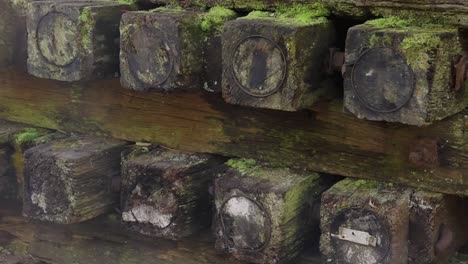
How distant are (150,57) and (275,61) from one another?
1.38ft

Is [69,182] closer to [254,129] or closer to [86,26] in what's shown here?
[86,26]

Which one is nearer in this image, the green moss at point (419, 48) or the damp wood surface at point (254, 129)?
the green moss at point (419, 48)

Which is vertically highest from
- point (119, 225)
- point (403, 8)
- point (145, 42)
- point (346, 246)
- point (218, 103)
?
point (403, 8)

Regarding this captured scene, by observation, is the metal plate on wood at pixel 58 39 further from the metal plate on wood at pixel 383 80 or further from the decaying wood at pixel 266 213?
the metal plate on wood at pixel 383 80

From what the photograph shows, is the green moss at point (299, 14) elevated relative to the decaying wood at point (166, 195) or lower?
elevated

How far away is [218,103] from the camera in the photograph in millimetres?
2369

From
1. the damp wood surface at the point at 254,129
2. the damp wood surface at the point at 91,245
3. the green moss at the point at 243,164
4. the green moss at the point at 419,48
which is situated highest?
the green moss at the point at 419,48

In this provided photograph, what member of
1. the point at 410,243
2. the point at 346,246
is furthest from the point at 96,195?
the point at 410,243

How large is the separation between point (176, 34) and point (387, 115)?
656mm

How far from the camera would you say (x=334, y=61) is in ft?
6.49

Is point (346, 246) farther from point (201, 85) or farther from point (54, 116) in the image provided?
point (54, 116)

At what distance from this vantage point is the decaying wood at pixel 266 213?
80.7 inches

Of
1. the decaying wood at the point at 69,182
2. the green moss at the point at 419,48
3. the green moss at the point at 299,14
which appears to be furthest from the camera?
the decaying wood at the point at 69,182

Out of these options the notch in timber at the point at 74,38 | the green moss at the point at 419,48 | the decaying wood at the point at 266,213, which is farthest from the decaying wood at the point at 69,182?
the green moss at the point at 419,48
